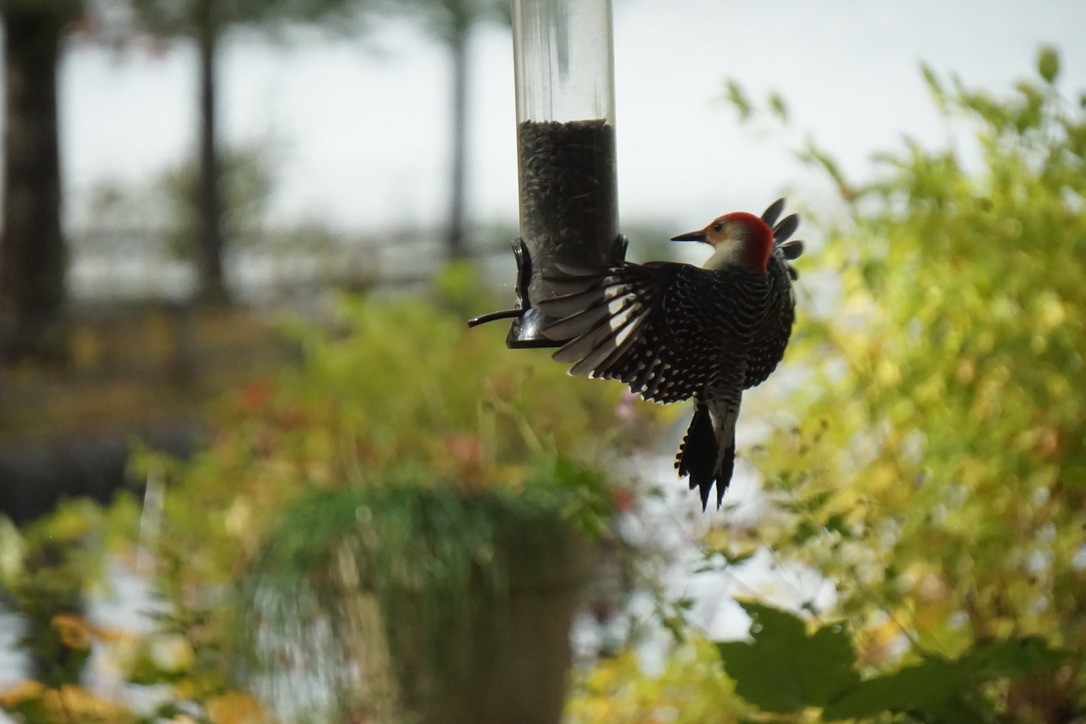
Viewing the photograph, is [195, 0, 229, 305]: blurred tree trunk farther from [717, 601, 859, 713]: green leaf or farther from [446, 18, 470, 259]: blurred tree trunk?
[717, 601, 859, 713]: green leaf

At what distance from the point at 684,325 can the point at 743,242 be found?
0.06m

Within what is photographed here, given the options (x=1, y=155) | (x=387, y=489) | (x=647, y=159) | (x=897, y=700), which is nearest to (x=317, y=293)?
(x=1, y=155)

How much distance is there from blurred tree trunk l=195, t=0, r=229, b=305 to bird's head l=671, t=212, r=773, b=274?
4.42 m

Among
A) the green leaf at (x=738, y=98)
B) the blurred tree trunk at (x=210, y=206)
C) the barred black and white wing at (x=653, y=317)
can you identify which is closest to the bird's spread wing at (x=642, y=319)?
the barred black and white wing at (x=653, y=317)

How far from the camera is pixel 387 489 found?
5.02 ft

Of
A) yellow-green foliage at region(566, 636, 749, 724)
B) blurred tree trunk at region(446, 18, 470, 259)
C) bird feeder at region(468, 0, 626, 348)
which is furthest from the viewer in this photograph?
blurred tree trunk at region(446, 18, 470, 259)

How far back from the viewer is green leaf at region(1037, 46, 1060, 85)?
1026mm

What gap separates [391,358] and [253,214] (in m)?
3.28

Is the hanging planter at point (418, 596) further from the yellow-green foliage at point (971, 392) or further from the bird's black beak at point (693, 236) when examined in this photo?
the bird's black beak at point (693, 236)

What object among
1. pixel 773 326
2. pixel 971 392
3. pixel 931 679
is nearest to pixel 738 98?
pixel 971 392

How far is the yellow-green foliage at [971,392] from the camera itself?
106 cm

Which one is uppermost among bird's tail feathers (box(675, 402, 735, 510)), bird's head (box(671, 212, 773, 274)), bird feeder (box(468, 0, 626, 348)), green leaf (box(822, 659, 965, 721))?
bird feeder (box(468, 0, 626, 348))

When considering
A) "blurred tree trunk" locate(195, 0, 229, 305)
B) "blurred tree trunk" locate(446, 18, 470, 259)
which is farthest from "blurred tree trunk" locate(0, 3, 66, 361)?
"blurred tree trunk" locate(446, 18, 470, 259)

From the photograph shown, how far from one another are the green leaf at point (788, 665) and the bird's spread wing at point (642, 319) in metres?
0.20
